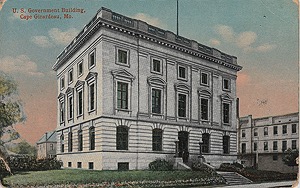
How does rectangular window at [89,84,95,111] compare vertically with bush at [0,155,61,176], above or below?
above

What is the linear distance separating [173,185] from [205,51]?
2.79 metres

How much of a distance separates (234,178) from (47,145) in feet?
12.6

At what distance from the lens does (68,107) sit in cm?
830

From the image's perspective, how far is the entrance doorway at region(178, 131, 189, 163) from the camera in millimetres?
8945

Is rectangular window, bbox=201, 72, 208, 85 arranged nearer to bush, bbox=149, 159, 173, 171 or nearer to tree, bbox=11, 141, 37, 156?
bush, bbox=149, 159, 173, 171

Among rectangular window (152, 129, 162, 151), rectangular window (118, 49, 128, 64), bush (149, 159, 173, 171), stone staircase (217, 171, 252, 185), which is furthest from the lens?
stone staircase (217, 171, 252, 185)

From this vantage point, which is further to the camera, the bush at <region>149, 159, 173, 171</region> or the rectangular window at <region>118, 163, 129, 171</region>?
the bush at <region>149, 159, 173, 171</region>

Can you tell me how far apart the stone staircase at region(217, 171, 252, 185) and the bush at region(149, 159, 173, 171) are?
3.64 feet

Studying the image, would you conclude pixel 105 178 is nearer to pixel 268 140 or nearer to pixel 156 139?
pixel 156 139

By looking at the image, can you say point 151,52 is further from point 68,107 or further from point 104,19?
point 68,107

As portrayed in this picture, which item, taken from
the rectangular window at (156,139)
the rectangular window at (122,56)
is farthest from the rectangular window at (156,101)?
the rectangular window at (122,56)

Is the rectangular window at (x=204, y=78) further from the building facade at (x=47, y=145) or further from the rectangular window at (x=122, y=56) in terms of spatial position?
the building facade at (x=47, y=145)

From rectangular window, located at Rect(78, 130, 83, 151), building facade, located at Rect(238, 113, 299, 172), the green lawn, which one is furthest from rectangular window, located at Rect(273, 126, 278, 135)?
rectangular window, located at Rect(78, 130, 83, 151)

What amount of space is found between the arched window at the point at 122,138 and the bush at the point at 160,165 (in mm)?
652
